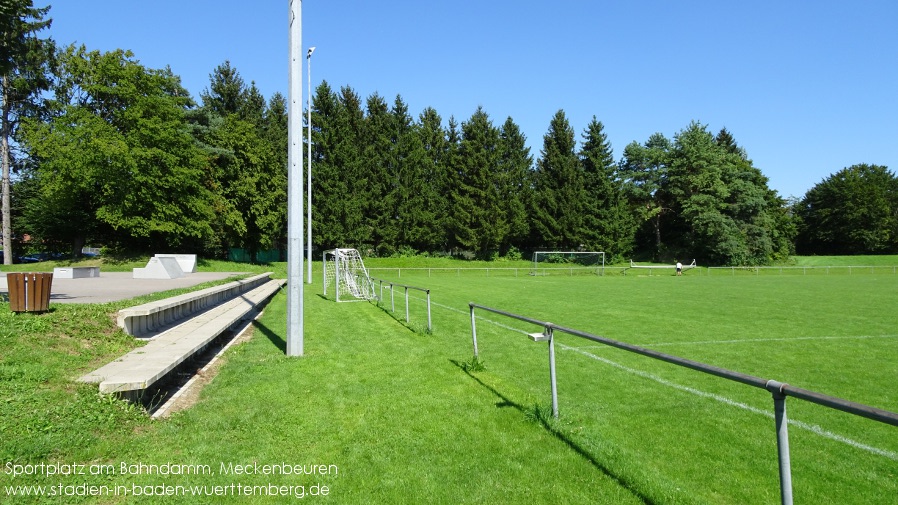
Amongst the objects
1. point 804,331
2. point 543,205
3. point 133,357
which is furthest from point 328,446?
point 543,205

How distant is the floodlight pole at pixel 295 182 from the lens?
8.70 meters

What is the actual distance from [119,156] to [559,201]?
4461 centimetres

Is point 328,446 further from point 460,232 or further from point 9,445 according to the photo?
point 460,232

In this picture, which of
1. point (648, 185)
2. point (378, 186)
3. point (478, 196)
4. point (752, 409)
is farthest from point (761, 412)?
point (648, 185)

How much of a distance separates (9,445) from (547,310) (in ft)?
47.0

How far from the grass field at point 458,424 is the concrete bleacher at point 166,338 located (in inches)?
13.0

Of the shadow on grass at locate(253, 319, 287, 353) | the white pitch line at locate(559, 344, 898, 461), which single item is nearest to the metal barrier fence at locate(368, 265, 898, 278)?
the shadow on grass at locate(253, 319, 287, 353)

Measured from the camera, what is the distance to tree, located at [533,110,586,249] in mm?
61969

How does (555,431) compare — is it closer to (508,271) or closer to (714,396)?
(714,396)

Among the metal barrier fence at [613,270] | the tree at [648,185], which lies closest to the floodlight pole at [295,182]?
the metal barrier fence at [613,270]

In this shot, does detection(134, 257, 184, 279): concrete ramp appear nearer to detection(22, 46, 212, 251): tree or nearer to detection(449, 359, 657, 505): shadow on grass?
detection(22, 46, 212, 251): tree

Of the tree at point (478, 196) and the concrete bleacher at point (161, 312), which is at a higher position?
the tree at point (478, 196)

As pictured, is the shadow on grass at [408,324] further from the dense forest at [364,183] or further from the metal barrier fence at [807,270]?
the metal barrier fence at [807,270]

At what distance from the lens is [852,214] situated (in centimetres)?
7119
